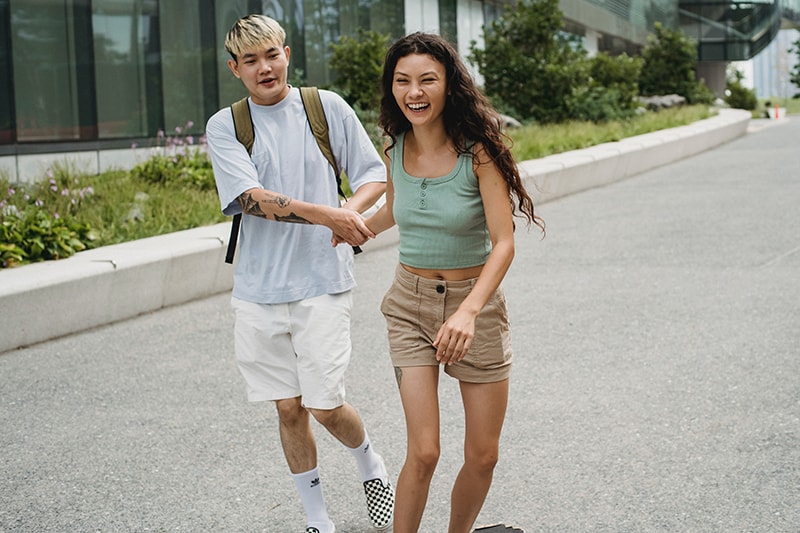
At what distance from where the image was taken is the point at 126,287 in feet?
29.1

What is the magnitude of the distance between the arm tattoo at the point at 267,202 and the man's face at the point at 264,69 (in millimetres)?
388

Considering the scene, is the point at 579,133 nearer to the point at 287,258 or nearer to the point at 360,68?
the point at 360,68

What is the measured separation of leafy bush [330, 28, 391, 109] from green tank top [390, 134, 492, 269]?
679 inches

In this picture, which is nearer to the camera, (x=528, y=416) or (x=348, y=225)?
(x=348, y=225)

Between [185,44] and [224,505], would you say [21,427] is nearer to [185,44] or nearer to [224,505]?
[224,505]

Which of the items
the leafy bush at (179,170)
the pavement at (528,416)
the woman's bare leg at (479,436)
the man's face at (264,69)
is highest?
the man's face at (264,69)

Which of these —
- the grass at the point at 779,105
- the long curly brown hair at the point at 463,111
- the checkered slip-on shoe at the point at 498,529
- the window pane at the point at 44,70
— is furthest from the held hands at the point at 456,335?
the grass at the point at 779,105

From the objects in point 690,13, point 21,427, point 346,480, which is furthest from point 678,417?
point 690,13

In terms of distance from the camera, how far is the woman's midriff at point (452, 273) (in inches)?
146

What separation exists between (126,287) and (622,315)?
383cm

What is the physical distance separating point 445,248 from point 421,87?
523mm

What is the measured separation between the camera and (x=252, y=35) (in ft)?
13.4

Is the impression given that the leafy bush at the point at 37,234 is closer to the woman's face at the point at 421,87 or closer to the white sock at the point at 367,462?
the white sock at the point at 367,462

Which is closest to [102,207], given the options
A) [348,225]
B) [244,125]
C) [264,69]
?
[244,125]
